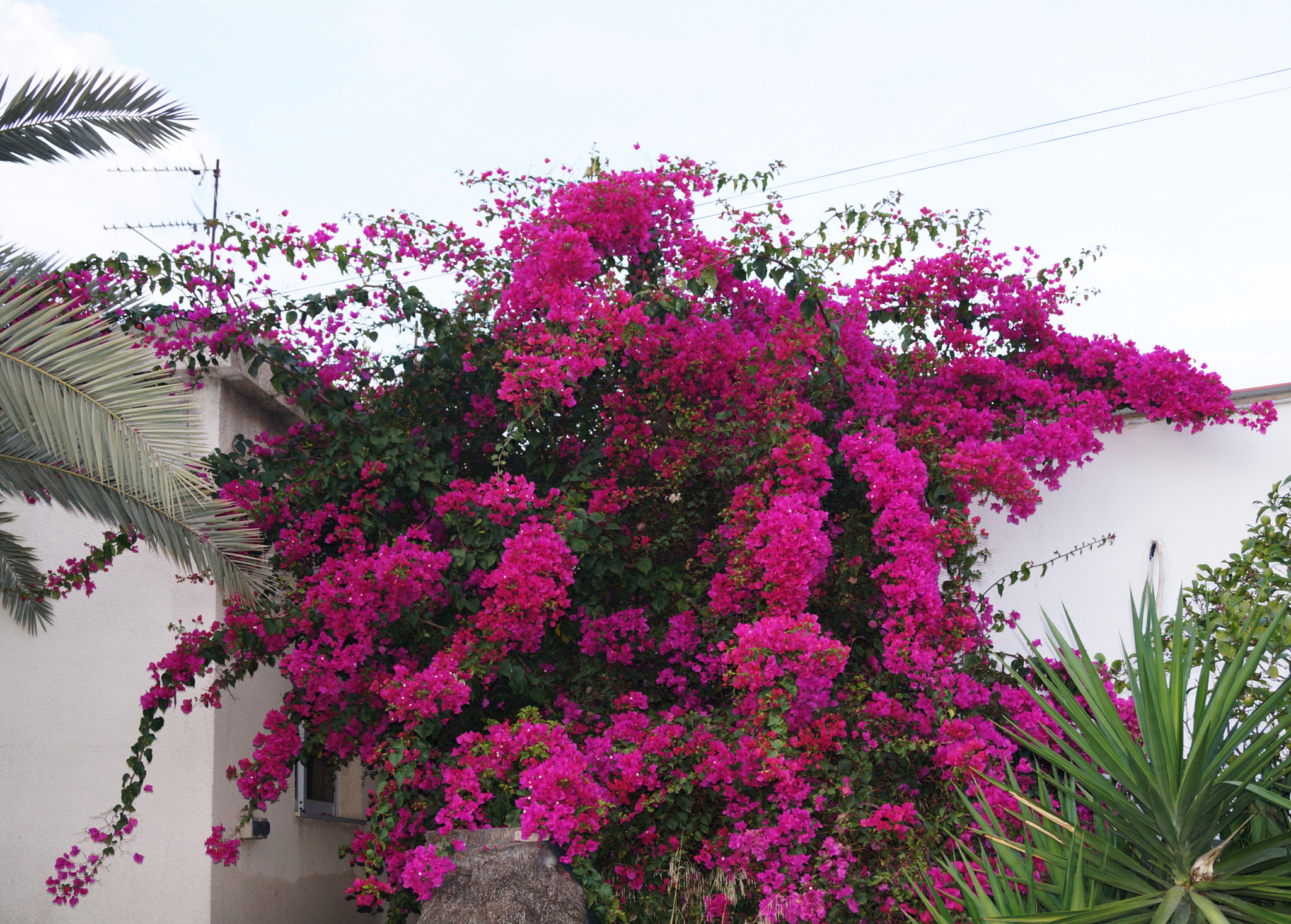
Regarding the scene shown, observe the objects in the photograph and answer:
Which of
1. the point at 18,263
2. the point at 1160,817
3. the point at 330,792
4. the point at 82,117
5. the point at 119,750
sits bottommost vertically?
the point at 330,792

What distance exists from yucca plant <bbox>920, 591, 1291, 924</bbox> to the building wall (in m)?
3.71

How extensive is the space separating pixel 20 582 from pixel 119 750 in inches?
40.3

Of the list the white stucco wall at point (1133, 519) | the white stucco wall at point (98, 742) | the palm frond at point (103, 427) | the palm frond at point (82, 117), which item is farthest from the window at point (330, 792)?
the white stucco wall at point (1133, 519)

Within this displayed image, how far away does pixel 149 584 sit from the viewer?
5.51 metres

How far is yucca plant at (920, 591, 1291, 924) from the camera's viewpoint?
3.03 metres

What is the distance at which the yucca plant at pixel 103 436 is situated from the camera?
3.51 m

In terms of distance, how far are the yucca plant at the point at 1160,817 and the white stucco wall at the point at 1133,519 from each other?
194 centimetres

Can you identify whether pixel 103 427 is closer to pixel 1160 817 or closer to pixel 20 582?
pixel 20 582

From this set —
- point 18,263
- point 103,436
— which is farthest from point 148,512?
point 18,263

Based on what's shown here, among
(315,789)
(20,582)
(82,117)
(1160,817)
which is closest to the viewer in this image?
(1160,817)

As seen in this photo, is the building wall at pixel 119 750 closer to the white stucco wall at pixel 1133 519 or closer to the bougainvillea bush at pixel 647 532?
the bougainvillea bush at pixel 647 532

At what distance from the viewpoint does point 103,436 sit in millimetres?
3527

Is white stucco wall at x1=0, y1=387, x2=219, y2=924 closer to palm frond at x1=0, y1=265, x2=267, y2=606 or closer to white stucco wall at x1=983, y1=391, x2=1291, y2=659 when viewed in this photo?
palm frond at x1=0, y1=265, x2=267, y2=606

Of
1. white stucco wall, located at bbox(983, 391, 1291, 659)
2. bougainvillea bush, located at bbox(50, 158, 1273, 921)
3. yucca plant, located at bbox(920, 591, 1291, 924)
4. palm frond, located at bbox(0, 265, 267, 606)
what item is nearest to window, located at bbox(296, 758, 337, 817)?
bougainvillea bush, located at bbox(50, 158, 1273, 921)
